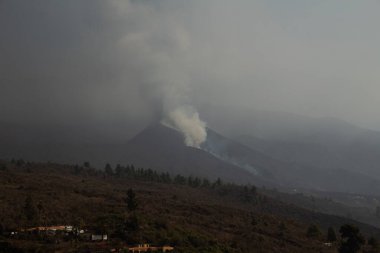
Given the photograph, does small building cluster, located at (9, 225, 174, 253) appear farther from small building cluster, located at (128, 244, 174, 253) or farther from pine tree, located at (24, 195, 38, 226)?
pine tree, located at (24, 195, 38, 226)

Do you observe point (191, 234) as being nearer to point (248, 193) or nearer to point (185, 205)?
point (185, 205)

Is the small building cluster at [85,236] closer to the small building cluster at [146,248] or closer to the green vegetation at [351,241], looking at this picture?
the small building cluster at [146,248]

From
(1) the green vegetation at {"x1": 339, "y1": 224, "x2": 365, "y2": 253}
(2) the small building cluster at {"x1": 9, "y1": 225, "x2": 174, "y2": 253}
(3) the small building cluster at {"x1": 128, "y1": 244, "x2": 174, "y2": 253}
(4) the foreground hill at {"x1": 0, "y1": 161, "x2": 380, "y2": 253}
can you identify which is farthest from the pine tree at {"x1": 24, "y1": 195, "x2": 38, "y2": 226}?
(1) the green vegetation at {"x1": 339, "y1": 224, "x2": 365, "y2": 253}

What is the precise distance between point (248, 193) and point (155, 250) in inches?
3930

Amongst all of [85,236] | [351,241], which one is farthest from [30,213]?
[351,241]

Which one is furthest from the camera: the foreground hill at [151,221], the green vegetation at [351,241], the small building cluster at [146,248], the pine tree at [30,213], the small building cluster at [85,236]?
the green vegetation at [351,241]

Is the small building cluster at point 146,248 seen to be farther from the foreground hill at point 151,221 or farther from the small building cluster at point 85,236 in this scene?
the foreground hill at point 151,221

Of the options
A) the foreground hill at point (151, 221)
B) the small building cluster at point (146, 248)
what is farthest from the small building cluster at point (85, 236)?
the foreground hill at point (151, 221)

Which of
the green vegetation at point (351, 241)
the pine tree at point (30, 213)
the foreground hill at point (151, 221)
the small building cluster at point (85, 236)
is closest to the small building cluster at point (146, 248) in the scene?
the small building cluster at point (85, 236)

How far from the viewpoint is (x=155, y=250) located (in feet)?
207

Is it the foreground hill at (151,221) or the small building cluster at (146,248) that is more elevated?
the foreground hill at (151,221)

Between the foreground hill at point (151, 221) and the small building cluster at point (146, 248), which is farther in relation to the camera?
the foreground hill at point (151, 221)

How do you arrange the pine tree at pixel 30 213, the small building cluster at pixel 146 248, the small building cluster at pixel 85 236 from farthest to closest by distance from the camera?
the pine tree at pixel 30 213 → the small building cluster at pixel 146 248 → the small building cluster at pixel 85 236

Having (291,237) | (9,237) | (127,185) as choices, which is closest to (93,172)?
(127,185)
